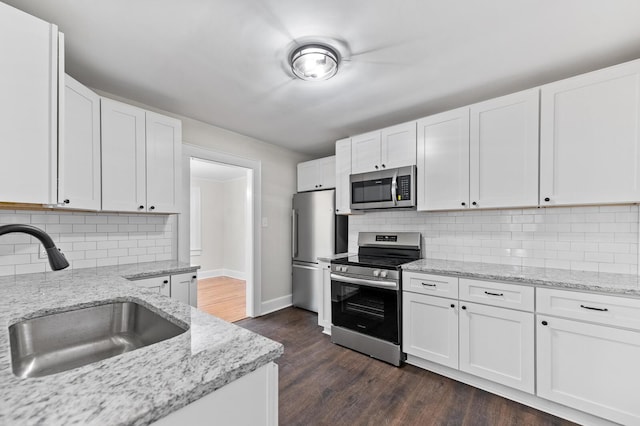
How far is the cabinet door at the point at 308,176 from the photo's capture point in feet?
13.4

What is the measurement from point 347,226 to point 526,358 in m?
2.34

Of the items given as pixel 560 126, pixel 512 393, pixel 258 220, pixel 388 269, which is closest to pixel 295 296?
pixel 258 220

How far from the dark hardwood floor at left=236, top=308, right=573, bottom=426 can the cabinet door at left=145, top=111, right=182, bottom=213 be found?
1816 mm

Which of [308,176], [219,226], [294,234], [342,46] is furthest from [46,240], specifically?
[219,226]

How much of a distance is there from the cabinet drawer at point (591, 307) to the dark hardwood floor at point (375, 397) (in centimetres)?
71

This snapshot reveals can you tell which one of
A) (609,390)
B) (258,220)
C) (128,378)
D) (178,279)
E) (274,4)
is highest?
(274,4)

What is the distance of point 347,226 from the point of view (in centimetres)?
390

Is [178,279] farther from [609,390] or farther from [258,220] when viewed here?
[609,390]

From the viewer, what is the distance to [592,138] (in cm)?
198

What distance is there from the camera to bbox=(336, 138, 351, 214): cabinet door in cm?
333

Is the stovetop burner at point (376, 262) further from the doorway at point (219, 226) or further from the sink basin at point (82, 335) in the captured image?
the doorway at point (219, 226)

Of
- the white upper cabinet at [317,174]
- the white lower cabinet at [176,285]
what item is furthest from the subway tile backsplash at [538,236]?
the white lower cabinet at [176,285]

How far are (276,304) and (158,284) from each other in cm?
202

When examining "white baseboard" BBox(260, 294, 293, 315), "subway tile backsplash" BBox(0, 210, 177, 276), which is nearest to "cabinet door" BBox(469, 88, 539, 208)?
"white baseboard" BBox(260, 294, 293, 315)
